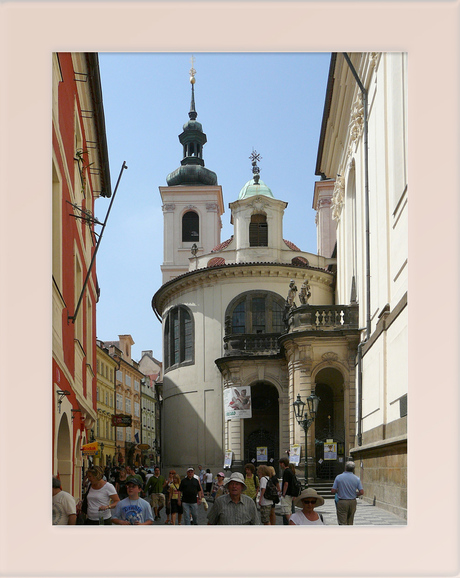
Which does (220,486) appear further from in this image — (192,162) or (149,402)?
(149,402)

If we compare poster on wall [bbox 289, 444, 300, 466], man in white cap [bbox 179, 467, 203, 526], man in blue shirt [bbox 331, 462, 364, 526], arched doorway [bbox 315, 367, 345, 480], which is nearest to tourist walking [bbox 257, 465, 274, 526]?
man in blue shirt [bbox 331, 462, 364, 526]

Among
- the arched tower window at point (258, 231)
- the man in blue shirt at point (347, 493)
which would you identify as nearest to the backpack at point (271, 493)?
the man in blue shirt at point (347, 493)

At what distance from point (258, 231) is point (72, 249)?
2790 centimetres

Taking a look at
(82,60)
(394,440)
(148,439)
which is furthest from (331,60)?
(148,439)

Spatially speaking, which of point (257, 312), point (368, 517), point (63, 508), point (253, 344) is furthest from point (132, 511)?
point (257, 312)

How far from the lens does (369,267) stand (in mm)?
22609


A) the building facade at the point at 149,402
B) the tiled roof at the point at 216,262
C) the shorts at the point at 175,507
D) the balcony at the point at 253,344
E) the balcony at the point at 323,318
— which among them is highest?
the tiled roof at the point at 216,262

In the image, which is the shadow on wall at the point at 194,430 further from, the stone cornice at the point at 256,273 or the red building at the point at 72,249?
the red building at the point at 72,249

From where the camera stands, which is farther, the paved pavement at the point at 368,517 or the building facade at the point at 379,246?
the building facade at the point at 379,246

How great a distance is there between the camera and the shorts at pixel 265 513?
14352 mm

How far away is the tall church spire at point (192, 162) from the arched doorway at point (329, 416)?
33.0 m

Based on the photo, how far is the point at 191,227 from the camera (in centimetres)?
6531

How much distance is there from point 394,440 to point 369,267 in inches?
260

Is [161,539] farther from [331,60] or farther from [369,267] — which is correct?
[331,60]
